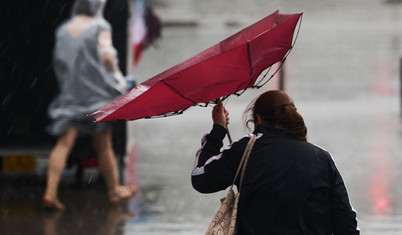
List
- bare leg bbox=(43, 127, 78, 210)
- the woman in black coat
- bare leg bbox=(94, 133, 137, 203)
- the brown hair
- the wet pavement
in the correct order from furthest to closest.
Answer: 1. bare leg bbox=(94, 133, 137, 203)
2. bare leg bbox=(43, 127, 78, 210)
3. the wet pavement
4. the brown hair
5. the woman in black coat

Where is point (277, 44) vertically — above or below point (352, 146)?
above

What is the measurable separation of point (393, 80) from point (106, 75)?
1480 cm

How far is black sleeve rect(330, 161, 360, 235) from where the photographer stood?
353cm

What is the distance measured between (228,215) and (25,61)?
571 centimetres

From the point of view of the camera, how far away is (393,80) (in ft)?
70.1

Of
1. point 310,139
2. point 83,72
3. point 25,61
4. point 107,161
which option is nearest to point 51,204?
point 107,161

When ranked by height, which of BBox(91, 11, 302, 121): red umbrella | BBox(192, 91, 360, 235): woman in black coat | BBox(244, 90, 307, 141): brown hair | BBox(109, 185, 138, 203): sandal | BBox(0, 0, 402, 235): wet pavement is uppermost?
BBox(91, 11, 302, 121): red umbrella

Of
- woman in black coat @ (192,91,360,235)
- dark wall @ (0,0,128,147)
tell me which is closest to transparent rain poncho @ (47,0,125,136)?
dark wall @ (0,0,128,147)

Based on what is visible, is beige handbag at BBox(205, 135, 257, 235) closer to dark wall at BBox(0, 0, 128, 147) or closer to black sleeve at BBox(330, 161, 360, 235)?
black sleeve at BBox(330, 161, 360, 235)

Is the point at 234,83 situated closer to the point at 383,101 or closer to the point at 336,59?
the point at 383,101

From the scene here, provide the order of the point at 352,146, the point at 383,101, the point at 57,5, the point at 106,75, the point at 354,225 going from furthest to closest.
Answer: the point at 383,101, the point at 352,146, the point at 57,5, the point at 106,75, the point at 354,225

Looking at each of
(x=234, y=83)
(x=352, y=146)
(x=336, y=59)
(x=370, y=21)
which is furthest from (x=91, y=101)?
(x=370, y=21)

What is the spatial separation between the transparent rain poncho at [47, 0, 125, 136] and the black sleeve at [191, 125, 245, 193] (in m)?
4.16

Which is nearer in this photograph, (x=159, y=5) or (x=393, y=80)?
(x=393, y=80)
